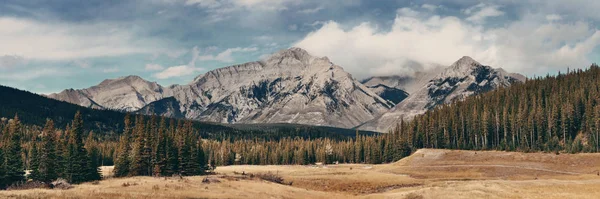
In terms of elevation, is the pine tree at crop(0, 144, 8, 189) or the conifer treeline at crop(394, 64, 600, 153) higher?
the conifer treeline at crop(394, 64, 600, 153)

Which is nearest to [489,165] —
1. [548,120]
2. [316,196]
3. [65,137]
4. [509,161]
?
[509,161]

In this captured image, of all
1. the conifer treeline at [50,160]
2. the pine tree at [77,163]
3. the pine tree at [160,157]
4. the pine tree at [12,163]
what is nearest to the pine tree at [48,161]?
the conifer treeline at [50,160]

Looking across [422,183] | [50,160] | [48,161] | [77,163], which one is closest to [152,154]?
[77,163]

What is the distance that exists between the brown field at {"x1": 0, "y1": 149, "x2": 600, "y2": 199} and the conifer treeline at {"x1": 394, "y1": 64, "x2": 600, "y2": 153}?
663 inches

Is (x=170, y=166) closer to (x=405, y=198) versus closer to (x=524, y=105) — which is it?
(x=405, y=198)

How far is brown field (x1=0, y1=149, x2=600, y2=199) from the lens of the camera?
Result: 164ft

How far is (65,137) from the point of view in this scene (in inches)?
3228

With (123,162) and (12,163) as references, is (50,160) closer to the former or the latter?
(12,163)

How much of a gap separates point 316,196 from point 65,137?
164 ft

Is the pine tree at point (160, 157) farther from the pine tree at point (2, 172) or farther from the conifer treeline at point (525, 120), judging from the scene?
the conifer treeline at point (525, 120)

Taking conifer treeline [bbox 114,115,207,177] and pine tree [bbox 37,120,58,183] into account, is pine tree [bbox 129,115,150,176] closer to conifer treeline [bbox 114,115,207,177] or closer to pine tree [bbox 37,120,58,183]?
conifer treeline [bbox 114,115,207,177]

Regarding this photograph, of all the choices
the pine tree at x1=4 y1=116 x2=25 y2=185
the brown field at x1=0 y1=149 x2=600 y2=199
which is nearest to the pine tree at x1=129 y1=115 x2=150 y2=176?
the brown field at x1=0 y1=149 x2=600 y2=199

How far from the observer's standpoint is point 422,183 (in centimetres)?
8256

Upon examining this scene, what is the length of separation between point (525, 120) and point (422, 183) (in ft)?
254
